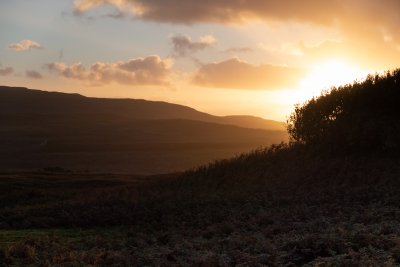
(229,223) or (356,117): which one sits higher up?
(356,117)

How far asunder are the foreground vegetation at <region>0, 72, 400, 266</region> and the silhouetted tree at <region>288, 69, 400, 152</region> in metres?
0.08

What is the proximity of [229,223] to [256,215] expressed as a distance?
1.60 metres

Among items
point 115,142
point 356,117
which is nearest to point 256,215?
point 356,117

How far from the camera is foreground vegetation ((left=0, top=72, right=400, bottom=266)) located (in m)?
10.7

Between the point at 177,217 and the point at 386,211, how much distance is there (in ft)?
24.3

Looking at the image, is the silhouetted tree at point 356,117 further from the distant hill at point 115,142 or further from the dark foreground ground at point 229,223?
the distant hill at point 115,142

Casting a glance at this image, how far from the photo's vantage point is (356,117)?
96.2 feet

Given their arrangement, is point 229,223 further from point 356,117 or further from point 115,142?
point 115,142

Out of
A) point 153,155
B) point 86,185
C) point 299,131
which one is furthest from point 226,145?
point 299,131

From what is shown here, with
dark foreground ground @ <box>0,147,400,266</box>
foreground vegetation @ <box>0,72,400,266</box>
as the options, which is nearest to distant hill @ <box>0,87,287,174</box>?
foreground vegetation @ <box>0,72,400,266</box>

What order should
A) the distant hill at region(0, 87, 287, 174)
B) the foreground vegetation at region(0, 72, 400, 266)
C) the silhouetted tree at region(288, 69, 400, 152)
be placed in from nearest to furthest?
the foreground vegetation at region(0, 72, 400, 266)
the silhouetted tree at region(288, 69, 400, 152)
the distant hill at region(0, 87, 287, 174)

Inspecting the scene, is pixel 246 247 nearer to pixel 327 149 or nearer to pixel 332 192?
pixel 332 192

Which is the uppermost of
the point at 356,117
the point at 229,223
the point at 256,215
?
the point at 356,117

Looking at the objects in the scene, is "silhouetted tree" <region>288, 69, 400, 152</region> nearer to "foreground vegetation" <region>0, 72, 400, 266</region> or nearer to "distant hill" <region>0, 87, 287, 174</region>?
"foreground vegetation" <region>0, 72, 400, 266</region>
